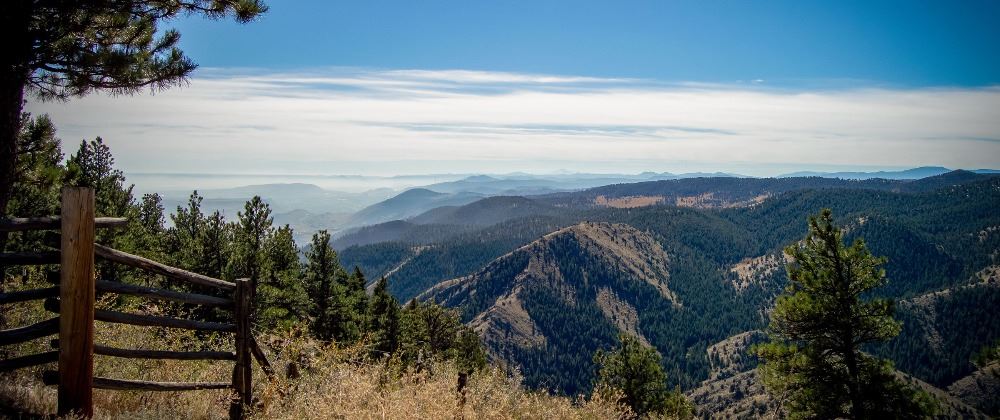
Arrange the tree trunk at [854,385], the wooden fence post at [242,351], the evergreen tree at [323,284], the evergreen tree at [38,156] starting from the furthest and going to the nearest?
the evergreen tree at [323,284], the tree trunk at [854,385], the evergreen tree at [38,156], the wooden fence post at [242,351]

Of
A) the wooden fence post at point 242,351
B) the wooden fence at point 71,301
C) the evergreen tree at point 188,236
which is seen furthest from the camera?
the evergreen tree at point 188,236

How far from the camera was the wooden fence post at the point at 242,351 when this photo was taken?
7410mm

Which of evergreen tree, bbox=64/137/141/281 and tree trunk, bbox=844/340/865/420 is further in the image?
evergreen tree, bbox=64/137/141/281

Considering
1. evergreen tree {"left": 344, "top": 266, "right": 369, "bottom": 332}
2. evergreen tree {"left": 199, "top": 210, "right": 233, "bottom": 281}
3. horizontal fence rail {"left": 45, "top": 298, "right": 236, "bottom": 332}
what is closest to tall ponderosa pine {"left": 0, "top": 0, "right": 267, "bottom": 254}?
horizontal fence rail {"left": 45, "top": 298, "right": 236, "bottom": 332}

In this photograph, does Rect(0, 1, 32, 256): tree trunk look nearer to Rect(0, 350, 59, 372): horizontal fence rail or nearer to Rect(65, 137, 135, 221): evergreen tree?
Rect(0, 350, 59, 372): horizontal fence rail

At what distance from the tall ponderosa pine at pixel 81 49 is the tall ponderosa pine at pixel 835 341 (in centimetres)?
1503

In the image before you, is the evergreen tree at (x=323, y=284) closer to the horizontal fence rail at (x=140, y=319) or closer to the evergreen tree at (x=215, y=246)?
the evergreen tree at (x=215, y=246)

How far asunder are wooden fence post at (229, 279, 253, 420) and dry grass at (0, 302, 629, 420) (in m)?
0.17

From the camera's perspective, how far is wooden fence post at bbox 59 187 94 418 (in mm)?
5922

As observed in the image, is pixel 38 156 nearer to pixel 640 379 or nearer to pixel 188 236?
pixel 188 236

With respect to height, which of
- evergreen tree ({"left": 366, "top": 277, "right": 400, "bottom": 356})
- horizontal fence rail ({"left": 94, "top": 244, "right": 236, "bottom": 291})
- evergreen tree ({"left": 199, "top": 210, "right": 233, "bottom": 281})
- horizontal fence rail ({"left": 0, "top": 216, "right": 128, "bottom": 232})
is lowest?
evergreen tree ({"left": 366, "top": 277, "right": 400, "bottom": 356})

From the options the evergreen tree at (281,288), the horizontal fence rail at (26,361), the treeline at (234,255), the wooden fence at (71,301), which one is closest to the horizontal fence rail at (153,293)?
the wooden fence at (71,301)

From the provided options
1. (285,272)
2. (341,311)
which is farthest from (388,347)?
(285,272)

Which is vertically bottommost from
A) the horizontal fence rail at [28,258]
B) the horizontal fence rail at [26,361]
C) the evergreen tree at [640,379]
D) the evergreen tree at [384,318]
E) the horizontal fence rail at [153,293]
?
the evergreen tree at [640,379]
